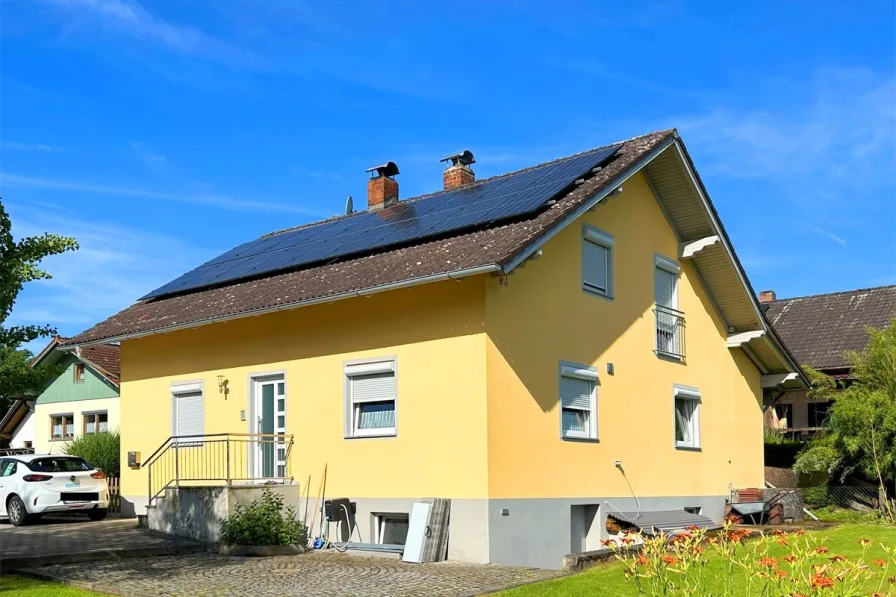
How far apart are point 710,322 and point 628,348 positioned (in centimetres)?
435

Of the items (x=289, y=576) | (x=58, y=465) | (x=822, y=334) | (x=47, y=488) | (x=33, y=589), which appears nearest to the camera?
(x=33, y=589)

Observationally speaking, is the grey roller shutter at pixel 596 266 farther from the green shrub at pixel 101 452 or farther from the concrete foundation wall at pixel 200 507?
the green shrub at pixel 101 452

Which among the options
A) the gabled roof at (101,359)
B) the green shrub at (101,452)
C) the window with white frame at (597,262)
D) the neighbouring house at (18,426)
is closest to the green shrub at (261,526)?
the window with white frame at (597,262)

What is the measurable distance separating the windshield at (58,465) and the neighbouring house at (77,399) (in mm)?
12970

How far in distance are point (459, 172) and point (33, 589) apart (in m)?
13.7

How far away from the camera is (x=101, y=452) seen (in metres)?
27.1

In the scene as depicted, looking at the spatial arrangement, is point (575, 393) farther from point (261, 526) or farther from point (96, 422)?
point (96, 422)

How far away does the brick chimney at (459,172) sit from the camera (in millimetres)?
22469

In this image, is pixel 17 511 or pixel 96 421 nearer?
pixel 17 511

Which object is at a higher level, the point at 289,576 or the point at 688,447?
the point at 688,447

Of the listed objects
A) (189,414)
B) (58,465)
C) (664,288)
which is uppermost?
(664,288)

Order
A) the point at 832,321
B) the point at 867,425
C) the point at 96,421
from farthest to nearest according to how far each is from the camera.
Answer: the point at 96,421
the point at 832,321
the point at 867,425

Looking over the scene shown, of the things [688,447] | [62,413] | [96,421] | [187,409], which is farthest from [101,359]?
[688,447]

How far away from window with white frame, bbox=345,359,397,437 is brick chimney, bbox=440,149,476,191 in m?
7.38
